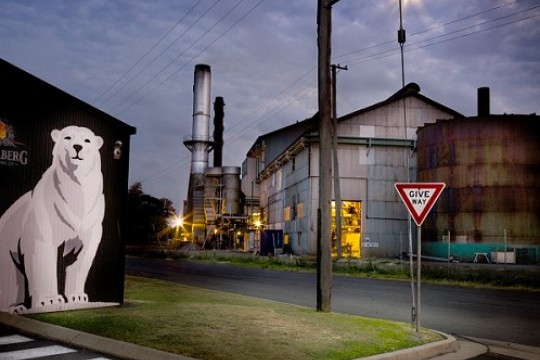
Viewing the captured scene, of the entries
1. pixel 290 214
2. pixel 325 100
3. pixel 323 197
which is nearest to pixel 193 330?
pixel 323 197

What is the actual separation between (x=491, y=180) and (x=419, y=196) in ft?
99.9

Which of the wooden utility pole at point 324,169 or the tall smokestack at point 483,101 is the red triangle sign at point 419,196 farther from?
the tall smokestack at point 483,101

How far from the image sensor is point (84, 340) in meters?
7.62

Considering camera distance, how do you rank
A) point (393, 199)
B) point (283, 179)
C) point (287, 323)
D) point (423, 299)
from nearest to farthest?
point (287, 323) < point (423, 299) < point (393, 199) < point (283, 179)

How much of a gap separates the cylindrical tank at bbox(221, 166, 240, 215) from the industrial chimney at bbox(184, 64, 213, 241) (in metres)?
2.92

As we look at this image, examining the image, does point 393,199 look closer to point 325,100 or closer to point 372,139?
point 372,139

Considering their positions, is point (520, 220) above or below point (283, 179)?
below

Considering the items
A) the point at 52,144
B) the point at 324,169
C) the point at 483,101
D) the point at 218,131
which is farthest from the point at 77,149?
the point at 218,131

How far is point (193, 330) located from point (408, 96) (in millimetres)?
41733

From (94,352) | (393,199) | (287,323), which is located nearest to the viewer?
(94,352)

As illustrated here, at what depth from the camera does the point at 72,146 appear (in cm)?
1089

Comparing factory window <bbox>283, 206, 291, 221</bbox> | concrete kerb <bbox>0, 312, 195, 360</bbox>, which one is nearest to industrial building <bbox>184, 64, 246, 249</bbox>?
factory window <bbox>283, 206, 291, 221</bbox>

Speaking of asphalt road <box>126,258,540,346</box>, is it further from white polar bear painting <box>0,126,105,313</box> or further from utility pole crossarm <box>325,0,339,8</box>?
utility pole crossarm <box>325,0,339,8</box>

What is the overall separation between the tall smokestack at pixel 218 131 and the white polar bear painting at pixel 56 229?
182 feet
